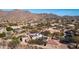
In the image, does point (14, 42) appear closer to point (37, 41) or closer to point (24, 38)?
point (24, 38)

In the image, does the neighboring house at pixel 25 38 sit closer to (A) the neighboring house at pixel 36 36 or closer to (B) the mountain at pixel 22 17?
(A) the neighboring house at pixel 36 36

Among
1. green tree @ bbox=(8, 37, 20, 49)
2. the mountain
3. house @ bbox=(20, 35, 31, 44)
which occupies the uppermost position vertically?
the mountain

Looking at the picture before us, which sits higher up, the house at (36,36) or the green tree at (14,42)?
the house at (36,36)

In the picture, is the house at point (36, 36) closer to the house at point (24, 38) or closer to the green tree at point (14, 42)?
the house at point (24, 38)

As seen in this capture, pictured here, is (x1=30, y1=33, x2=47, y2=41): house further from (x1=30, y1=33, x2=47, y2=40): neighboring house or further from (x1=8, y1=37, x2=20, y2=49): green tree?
(x1=8, y1=37, x2=20, y2=49): green tree

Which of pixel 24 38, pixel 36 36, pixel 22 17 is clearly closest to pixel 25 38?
pixel 24 38

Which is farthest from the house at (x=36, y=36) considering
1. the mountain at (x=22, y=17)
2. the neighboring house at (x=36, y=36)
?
the mountain at (x=22, y=17)

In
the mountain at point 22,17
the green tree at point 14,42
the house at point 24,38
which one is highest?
the mountain at point 22,17

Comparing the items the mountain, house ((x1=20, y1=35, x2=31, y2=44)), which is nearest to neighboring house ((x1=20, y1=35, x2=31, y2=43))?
house ((x1=20, y1=35, x2=31, y2=44))

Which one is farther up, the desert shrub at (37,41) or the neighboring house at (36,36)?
the neighboring house at (36,36)
